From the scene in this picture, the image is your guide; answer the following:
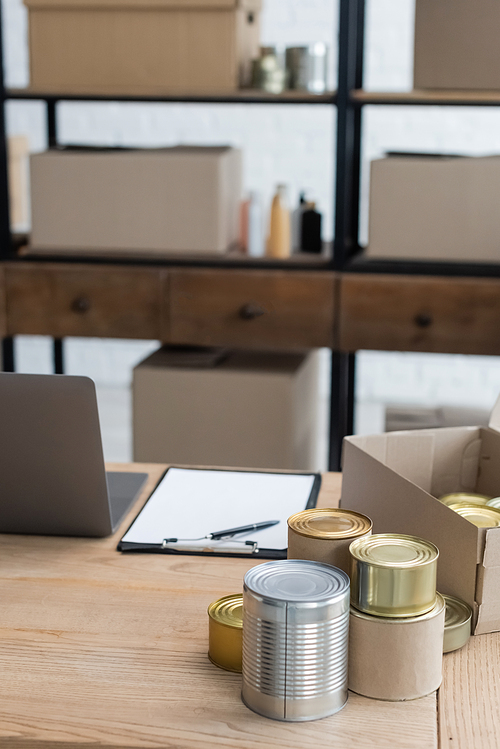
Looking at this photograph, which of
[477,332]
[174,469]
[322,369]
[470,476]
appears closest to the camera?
[470,476]

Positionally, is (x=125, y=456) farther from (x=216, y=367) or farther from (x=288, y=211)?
(x=288, y=211)

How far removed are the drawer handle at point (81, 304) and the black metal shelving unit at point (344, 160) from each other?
0.34ft

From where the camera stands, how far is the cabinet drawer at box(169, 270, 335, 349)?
2264mm

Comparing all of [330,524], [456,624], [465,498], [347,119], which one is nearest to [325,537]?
[330,524]

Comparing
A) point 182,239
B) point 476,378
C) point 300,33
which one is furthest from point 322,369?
point 182,239

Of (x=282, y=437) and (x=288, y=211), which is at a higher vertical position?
(x=288, y=211)

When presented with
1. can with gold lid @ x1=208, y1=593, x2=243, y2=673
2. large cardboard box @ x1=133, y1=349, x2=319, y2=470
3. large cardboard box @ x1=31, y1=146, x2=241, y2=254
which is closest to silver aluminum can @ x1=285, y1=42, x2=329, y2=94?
large cardboard box @ x1=31, y1=146, x2=241, y2=254

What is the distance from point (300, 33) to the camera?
3643 mm

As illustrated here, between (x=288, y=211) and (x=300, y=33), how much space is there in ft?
5.34

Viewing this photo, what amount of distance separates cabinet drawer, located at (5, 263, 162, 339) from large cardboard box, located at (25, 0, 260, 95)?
471 millimetres

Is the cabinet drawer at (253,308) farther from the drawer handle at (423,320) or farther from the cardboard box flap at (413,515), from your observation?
the cardboard box flap at (413,515)

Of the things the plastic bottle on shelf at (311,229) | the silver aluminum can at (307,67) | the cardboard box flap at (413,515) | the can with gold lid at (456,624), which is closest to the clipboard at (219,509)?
the cardboard box flap at (413,515)

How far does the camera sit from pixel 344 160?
87.0 inches

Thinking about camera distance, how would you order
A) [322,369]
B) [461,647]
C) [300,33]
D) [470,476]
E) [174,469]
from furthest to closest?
[322,369] < [300,33] < [174,469] < [470,476] < [461,647]
